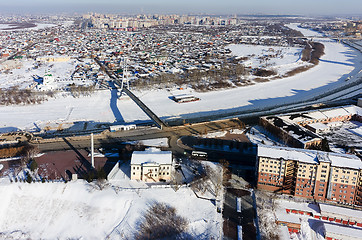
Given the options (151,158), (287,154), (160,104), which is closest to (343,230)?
(287,154)

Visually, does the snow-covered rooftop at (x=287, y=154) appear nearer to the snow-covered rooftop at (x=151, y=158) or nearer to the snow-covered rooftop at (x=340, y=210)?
the snow-covered rooftop at (x=340, y=210)

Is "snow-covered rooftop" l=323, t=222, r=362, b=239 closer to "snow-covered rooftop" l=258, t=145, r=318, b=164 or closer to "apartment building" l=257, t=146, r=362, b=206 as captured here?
"apartment building" l=257, t=146, r=362, b=206

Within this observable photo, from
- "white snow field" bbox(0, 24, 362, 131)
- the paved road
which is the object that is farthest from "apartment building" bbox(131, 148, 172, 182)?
"white snow field" bbox(0, 24, 362, 131)

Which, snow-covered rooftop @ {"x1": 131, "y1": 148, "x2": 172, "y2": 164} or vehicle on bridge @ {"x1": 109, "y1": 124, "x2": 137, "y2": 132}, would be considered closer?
snow-covered rooftop @ {"x1": 131, "y1": 148, "x2": 172, "y2": 164}

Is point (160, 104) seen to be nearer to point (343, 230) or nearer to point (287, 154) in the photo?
point (287, 154)

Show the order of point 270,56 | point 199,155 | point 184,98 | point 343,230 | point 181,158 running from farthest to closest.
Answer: point 270,56, point 184,98, point 199,155, point 181,158, point 343,230

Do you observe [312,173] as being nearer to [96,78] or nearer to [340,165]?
[340,165]

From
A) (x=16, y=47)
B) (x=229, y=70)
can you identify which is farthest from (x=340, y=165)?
(x=16, y=47)

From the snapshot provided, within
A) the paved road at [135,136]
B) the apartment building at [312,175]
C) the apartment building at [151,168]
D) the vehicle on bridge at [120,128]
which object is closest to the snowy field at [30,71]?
the vehicle on bridge at [120,128]
